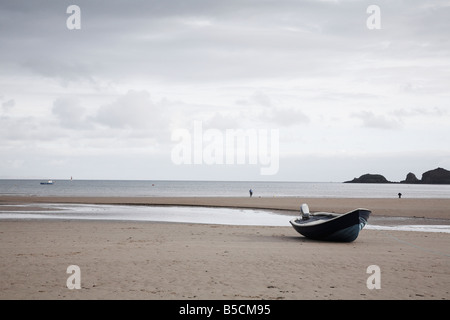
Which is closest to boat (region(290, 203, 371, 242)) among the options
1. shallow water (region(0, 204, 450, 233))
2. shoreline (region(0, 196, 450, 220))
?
shallow water (region(0, 204, 450, 233))

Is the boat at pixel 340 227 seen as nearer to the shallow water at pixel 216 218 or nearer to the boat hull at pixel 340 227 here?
the boat hull at pixel 340 227

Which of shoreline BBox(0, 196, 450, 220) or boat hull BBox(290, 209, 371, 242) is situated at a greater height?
boat hull BBox(290, 209, 371, 242)

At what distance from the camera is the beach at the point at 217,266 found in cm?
960

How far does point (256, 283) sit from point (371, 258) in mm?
5634

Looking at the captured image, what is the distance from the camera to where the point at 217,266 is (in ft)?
40.6

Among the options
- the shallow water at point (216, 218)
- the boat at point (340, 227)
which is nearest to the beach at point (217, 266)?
the boat at point (340, 227)

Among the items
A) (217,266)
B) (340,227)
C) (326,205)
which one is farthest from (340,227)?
(326,205)

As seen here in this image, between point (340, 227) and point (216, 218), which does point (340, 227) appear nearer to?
point (340, 227)

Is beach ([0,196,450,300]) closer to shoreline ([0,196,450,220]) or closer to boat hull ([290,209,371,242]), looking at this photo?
boat hull ([290,209,371,242])

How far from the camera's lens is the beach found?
960cm

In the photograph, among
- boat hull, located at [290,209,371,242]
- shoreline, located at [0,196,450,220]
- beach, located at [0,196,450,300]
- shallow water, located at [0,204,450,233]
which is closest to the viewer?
beach, located at [0,196,450,300]

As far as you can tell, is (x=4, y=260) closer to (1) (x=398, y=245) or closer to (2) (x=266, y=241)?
(2) (x=266, y=241)
